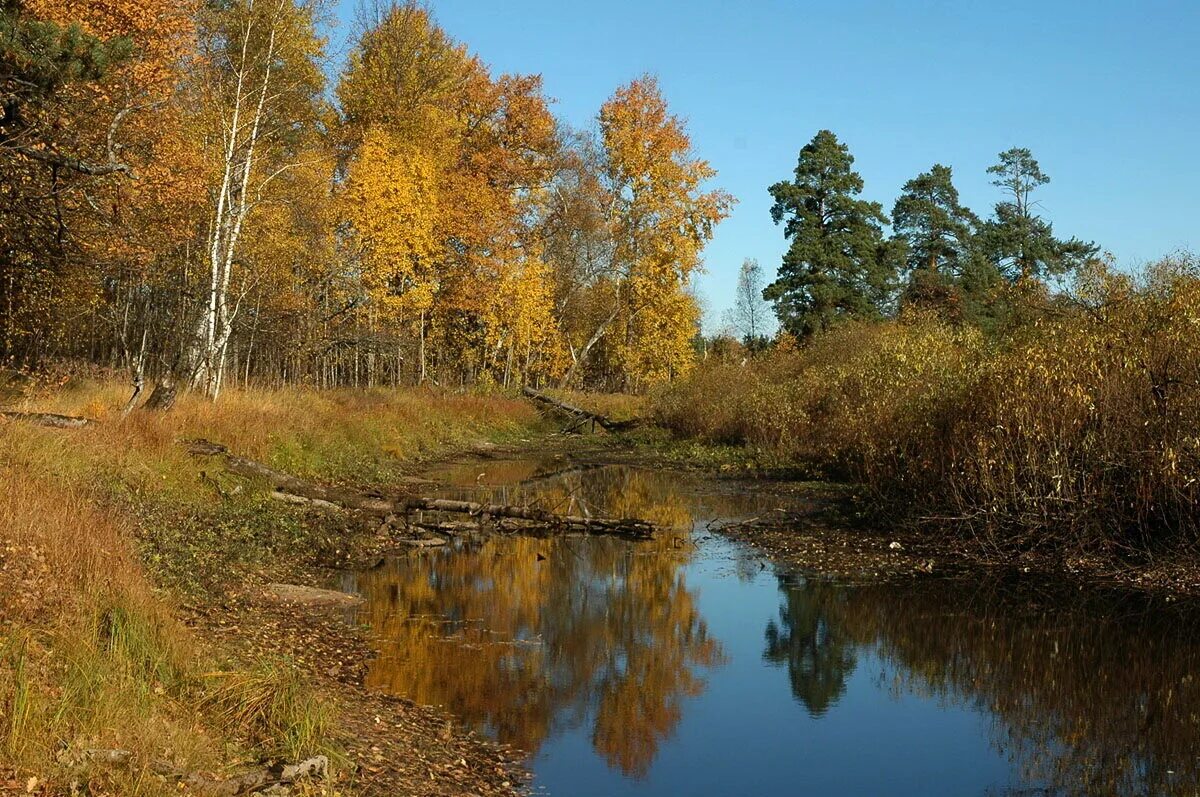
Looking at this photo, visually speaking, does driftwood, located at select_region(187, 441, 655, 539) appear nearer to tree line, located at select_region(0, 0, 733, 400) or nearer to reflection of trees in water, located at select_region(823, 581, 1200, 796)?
tree line, located at select_region(0, 0, 733, 400)

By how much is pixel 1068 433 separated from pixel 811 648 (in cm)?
595

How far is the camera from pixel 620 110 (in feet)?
146

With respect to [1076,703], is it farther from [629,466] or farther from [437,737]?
[629,466]

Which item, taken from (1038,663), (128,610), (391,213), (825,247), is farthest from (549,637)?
(825,247)

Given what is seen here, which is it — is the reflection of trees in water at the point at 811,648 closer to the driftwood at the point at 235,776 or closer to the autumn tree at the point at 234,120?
the driftwood at the point at 235,776

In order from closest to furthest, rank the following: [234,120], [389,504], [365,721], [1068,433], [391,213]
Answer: [365,721] < [1068,433] < [389,504] < [234,120] < [391,213]

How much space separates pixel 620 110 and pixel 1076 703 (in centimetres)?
3862

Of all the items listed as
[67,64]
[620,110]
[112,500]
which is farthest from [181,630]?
[620,110]

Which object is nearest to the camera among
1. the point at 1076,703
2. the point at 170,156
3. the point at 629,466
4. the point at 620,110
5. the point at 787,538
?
the point at 1076,703

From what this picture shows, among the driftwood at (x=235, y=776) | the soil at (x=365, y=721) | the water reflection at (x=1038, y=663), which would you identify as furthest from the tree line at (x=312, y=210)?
the water reflection at (x=1038, y=663)

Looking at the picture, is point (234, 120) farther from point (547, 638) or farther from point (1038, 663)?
point (1038, 663)

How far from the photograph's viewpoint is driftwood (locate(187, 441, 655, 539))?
1695 cm

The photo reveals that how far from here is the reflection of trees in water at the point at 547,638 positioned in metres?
9.13

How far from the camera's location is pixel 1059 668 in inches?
425
